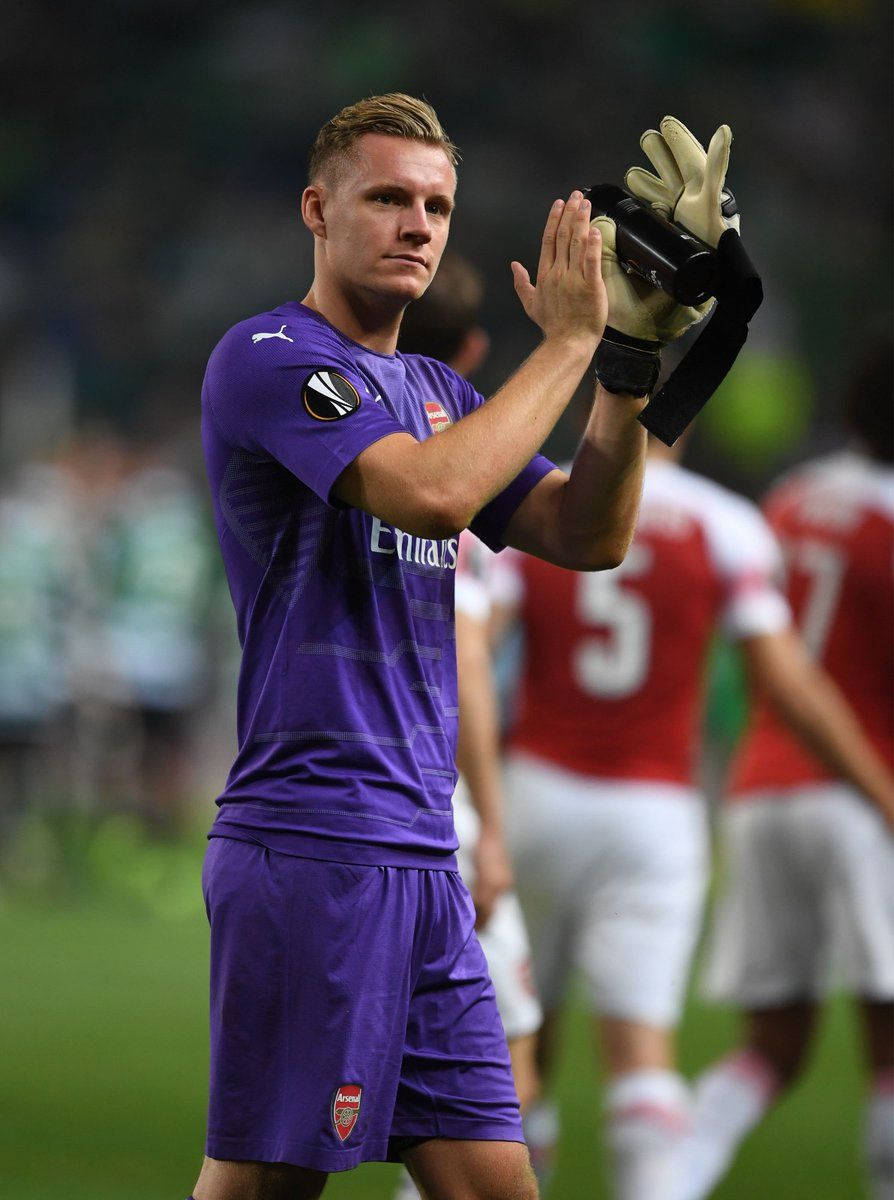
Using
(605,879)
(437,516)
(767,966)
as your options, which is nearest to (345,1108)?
(437,516)

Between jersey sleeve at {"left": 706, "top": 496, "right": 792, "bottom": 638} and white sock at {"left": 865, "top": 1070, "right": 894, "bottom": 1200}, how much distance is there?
44.5 inches

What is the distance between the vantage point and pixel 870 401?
534 cm

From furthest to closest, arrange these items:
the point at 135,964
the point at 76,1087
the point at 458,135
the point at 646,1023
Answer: the point at 458,135 < the point at 135,964 < the point at 76,1087 < the point at 646,1023

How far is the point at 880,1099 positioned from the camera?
4.89 m

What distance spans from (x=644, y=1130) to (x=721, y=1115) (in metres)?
0.39

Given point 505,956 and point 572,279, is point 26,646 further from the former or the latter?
point 572,279

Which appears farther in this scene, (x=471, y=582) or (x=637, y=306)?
(x=471, y=582)

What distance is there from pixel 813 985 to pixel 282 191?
20.7 meters

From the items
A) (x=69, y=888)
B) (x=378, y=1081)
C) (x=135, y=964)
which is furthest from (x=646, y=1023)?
(x=69, y=888)

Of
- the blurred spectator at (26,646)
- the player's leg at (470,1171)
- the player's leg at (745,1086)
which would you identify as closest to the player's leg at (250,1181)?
the player's leg at (470,1171)

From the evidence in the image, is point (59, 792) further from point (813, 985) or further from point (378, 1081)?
point (378, 1081)

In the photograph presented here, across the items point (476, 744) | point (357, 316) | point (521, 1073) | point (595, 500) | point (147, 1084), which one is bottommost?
point (147, 1084)

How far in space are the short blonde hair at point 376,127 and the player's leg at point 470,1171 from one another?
1429 mm

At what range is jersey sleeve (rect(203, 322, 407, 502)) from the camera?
2.74m
